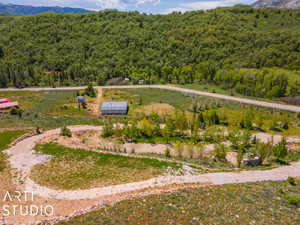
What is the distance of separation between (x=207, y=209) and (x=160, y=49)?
287 ft

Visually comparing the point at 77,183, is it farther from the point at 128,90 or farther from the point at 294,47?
the point at 294,47

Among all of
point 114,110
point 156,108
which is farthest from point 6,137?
point 156,108

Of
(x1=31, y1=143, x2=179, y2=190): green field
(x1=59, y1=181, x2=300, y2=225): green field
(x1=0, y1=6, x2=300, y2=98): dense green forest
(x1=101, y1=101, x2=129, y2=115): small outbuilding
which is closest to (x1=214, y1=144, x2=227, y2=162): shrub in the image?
(x1=31, y1=143, x2=179, y2=190): green field

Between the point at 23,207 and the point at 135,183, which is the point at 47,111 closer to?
the point at 23,207

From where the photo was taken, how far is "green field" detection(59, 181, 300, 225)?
59.8 ft

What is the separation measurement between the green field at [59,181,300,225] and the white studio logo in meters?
3.74

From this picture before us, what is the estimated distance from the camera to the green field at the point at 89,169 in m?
25.4

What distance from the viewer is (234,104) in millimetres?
58375

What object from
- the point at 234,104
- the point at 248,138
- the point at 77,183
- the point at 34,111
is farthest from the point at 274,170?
the point at 34,111

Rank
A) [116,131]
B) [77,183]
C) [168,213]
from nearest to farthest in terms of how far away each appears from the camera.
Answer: [168,213] < [77,183] < [116,131]

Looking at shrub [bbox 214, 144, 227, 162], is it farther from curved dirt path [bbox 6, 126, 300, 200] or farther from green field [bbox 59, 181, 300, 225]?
green field [bbox 59, 181, 300, 225]

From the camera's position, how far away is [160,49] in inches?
3927

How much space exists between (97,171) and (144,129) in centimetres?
1549

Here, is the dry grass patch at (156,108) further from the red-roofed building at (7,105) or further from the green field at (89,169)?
the red-roofed building at (7,105)
